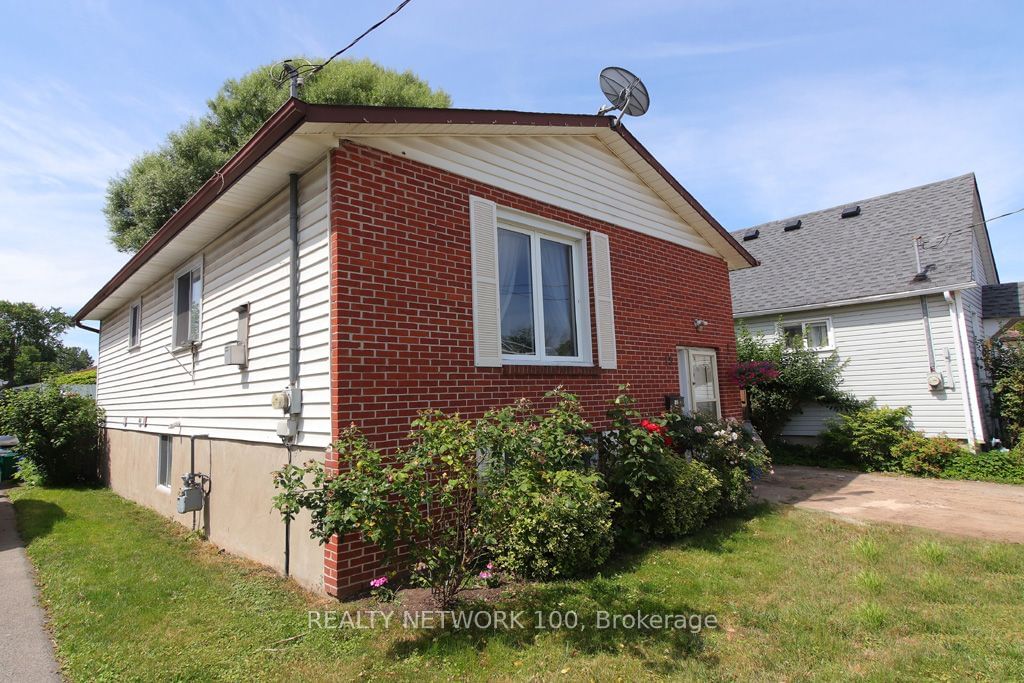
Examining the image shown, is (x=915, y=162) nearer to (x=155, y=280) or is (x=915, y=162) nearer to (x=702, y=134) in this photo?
(x=702, y=134)

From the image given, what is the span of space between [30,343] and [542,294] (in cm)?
7418

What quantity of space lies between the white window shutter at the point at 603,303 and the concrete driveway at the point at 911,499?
3.20 meters

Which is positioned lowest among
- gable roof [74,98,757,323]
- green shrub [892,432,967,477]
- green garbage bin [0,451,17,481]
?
green shrub [892,432,967,477]

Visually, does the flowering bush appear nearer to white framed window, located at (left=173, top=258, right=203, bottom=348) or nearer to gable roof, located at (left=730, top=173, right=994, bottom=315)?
gable roof, located at (left=730, top=173, right=994, bottom=315)

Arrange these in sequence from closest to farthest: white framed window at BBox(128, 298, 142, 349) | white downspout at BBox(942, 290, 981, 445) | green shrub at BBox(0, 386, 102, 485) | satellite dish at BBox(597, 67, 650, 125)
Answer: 1. satellite dish at BBox(597, 67, 650, 125)
2. white framed window at BBox(128, 298, 142, 349)
3. white downspout at BBox(942, 290, 981, 445)
4. green shrub at BBox(0, 386, 102, 485)

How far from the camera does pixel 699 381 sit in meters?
8.78

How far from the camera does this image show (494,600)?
4.16 meters

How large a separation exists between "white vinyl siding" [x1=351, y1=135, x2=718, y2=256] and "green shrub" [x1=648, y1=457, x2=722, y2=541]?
3353mm

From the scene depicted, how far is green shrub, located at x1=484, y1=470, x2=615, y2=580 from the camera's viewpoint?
4426mm

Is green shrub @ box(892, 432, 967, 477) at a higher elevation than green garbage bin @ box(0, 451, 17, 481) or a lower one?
lower

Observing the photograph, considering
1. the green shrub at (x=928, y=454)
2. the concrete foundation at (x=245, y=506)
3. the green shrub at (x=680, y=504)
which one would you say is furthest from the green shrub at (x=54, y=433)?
the green shrub at (x=928, y=454)

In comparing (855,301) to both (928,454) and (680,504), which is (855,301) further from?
(680,504)

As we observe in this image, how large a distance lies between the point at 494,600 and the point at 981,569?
13.4 feet

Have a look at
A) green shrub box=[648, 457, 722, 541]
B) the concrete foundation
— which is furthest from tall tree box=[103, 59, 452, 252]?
green shrub box=[648, 457, 722, 541]
